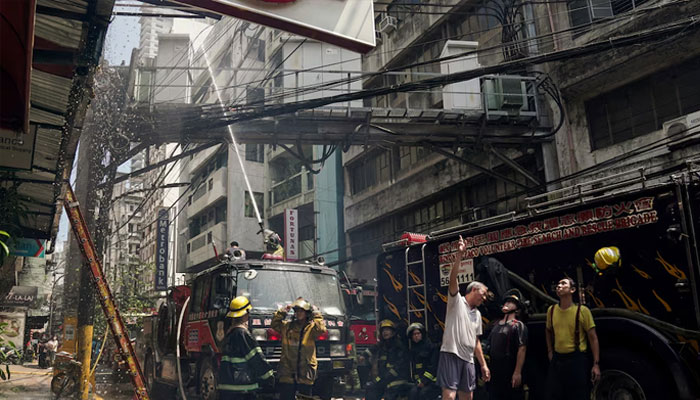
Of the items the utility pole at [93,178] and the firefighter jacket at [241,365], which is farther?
the utility pole at [93,178]

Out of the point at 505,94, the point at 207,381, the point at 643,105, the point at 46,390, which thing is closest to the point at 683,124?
the point at 643,105

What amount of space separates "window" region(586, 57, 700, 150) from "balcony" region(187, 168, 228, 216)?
25.1 metres

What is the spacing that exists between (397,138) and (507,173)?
3574 millimetres

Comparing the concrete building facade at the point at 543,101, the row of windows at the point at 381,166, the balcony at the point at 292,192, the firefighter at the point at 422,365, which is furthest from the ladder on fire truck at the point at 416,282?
the balcony at the point at 292,192

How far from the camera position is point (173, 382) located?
454 inches

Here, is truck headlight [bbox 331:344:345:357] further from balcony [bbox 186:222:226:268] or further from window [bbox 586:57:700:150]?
balcony [bbox 186:222:226:268]

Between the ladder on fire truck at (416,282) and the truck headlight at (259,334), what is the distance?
2466 mm

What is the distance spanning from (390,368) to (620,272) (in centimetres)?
351

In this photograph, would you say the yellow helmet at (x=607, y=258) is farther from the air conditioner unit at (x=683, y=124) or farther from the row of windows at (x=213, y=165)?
the row of windows at (x=213, y=165)

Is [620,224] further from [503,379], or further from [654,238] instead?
[503,379]

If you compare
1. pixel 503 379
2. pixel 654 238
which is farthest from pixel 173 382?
pixel 654 238

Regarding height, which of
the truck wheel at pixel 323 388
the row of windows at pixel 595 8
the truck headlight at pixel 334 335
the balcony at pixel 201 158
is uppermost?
the balcony at pixel 201 158

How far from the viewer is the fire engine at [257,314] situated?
9555 millimetres

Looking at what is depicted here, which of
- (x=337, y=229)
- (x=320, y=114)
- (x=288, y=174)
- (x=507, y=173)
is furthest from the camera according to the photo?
(x=288, y=174)
